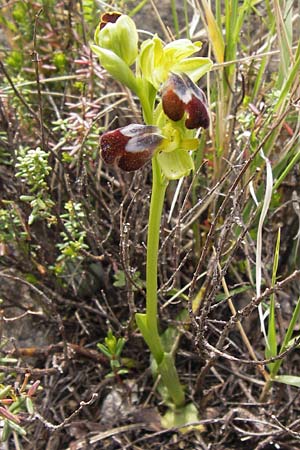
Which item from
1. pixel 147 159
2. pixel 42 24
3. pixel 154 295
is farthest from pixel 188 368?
pixel 42 24

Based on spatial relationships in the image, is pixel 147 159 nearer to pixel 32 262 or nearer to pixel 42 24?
pixel 32 262

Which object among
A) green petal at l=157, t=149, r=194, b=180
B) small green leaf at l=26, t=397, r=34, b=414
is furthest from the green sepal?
small green leaf at l=26, t=397, r=34, b=414

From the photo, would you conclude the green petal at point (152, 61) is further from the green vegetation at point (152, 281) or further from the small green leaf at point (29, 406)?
the small green leaf at point (29, 406)

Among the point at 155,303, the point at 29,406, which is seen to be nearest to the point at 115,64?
the point at 155,303

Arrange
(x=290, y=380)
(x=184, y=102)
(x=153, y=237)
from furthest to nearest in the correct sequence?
1. (x=290, y=380)
2. (x=153, y=237)
3. (x=184, y=102)

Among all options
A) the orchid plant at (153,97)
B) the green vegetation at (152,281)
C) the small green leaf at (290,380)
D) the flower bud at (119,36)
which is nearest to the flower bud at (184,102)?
the orchid plant at (153,97)

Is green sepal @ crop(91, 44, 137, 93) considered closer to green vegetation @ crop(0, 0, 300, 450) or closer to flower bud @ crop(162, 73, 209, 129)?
flower bud @ crop(162, 73, 209, 129)

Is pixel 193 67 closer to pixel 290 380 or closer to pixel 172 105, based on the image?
pixel 172 105
